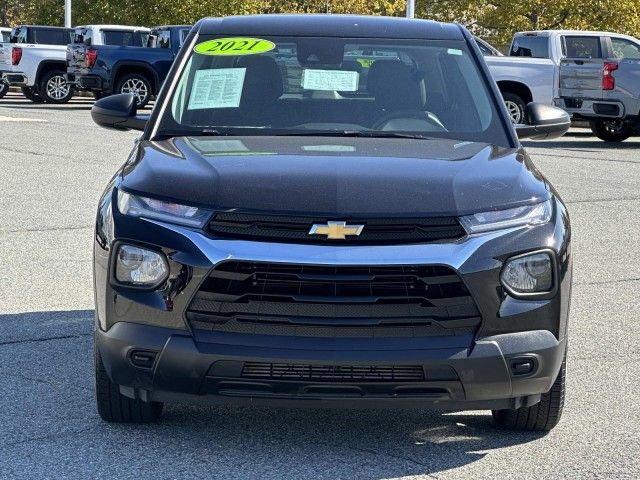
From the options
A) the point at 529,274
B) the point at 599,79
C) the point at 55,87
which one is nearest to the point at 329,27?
the point at 529,274

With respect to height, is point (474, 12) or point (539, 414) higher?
point (539, 414)

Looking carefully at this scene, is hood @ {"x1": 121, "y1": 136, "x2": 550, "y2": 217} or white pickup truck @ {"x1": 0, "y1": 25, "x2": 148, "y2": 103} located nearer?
hood @ {"x1": 121, "y1": 136, "x2": 550, "y2": 217}

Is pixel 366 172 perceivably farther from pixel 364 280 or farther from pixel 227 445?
pixel 227 445

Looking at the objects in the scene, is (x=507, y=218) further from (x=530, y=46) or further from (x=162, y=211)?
(x=530, y=46)

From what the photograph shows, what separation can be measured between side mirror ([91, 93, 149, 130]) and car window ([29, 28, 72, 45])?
94.4ft

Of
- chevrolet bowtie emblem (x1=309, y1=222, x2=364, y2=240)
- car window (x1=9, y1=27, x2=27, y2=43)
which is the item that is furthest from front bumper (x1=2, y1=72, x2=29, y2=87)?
chevrolet bowtie emblem (x1=309, y1=222, x2=364, y2=240)

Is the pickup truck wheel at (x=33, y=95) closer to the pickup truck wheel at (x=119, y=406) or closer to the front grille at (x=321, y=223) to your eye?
the pickup truck wheel at (x=119, y=406)

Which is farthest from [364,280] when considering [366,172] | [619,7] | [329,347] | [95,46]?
[619,7]

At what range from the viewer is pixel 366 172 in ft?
16.4

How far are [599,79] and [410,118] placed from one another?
17.1 m

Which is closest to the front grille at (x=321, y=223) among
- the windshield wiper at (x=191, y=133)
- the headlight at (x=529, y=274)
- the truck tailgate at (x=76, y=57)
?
the headlight at (x=529, y=274)

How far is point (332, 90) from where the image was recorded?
240 inches

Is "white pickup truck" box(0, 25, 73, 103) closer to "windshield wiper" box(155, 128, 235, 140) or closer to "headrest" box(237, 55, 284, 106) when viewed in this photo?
"headrest" box(237, 55, 284, 106)

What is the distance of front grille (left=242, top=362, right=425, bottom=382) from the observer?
4.52 m
